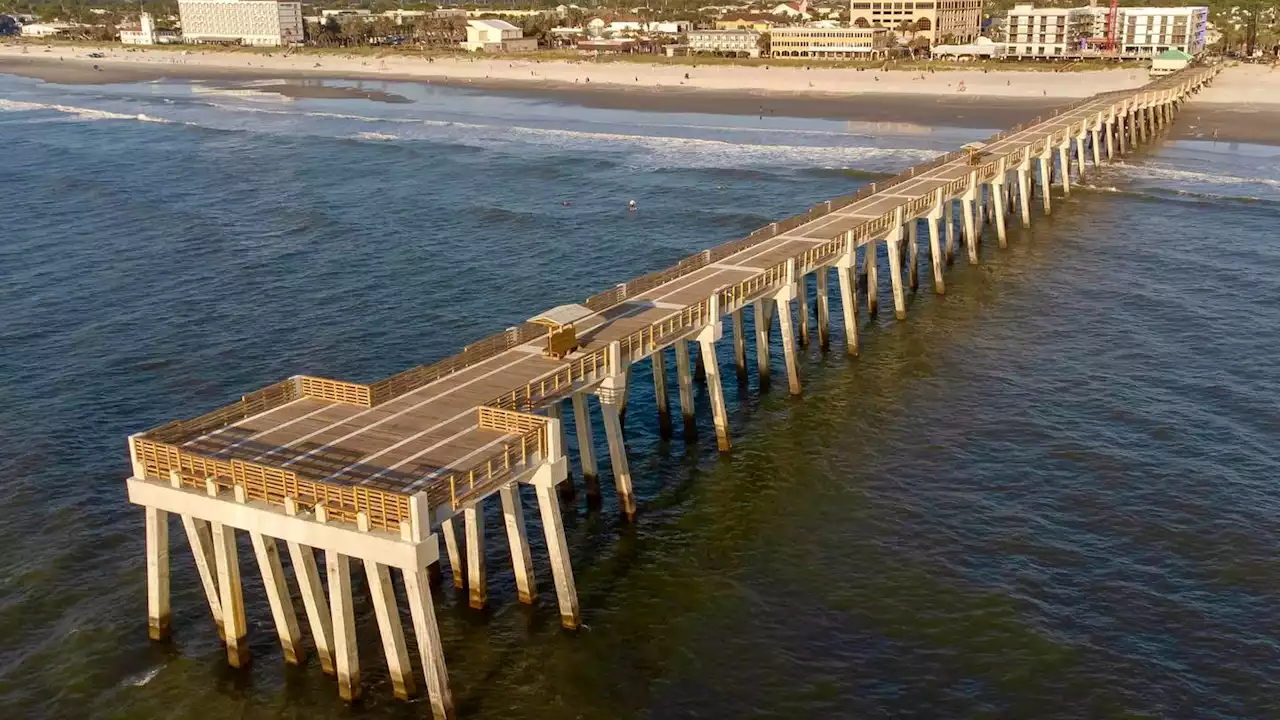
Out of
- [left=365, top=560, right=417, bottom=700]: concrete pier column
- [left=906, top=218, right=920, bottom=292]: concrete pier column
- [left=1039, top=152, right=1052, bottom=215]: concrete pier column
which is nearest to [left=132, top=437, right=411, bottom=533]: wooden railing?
[left=365, top=560, right=417, bottom=700]: concrete pier column

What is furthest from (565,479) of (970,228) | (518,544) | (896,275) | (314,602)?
(970,228)

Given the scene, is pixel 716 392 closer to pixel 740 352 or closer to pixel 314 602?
pixel 740 352

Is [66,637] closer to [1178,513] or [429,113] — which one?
[1178,513]

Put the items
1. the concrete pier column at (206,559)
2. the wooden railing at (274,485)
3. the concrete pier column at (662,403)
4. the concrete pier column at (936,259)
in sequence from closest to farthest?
1. the wooden railing at (274,485)
2. the concrete pier column at (206,559)
3. the concrete pier column at (662,403)
4. the concrete pier column at (936,259)

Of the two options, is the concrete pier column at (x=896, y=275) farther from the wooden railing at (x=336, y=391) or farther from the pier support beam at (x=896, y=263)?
the wooden railing at (x=336, y=391)

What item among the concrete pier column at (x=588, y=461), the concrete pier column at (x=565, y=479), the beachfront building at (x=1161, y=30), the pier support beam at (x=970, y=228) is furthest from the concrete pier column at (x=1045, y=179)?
the beachfront building at (x=1161, y=30)

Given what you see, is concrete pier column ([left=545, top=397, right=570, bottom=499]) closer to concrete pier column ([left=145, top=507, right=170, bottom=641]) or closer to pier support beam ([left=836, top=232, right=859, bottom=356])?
concrete pier column ([left=145, top=507, right=170, bottom=641])
